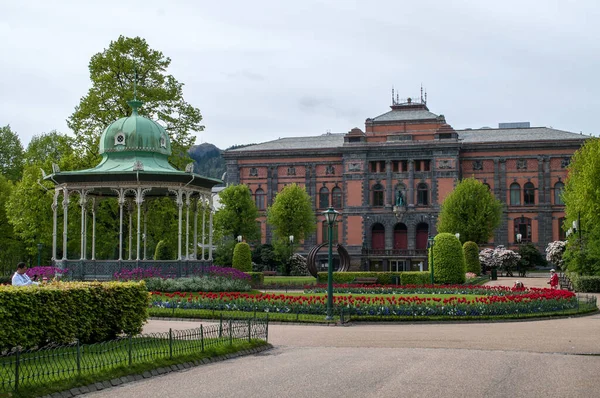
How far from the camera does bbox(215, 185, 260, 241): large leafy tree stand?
245 ft

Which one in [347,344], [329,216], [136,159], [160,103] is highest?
[160,103]

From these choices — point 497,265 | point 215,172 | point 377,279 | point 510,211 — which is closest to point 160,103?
point 377,279

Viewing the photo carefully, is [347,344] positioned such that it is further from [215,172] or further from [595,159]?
[215,172]

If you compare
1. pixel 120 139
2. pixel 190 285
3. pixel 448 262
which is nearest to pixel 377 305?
pixel 190 285

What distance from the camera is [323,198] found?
83688 millimetres

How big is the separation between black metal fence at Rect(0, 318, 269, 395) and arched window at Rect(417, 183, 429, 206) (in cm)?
6373

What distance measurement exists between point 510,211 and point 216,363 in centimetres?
Result: 6899

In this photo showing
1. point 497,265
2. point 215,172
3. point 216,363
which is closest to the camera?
point 216,363

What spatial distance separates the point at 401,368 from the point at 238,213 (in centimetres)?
6166

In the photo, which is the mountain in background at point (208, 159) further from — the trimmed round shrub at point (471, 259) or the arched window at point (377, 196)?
the trimmed round shrub at point (471, 259)

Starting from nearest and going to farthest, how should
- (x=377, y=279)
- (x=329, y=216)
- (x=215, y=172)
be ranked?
(x=329, y=216) < (x=377, y=279) < (x=215, y=172)

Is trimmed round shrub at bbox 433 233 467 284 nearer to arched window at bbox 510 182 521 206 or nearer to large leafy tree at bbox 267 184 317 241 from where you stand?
large leafy tree at bbox 267 184 317 241

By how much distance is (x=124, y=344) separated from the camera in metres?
15.1

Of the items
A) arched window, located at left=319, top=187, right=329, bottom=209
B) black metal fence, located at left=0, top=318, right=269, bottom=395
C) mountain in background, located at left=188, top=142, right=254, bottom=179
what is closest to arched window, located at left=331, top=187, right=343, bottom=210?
arched window, located at left=319, top=187, right=329, bottom=209
